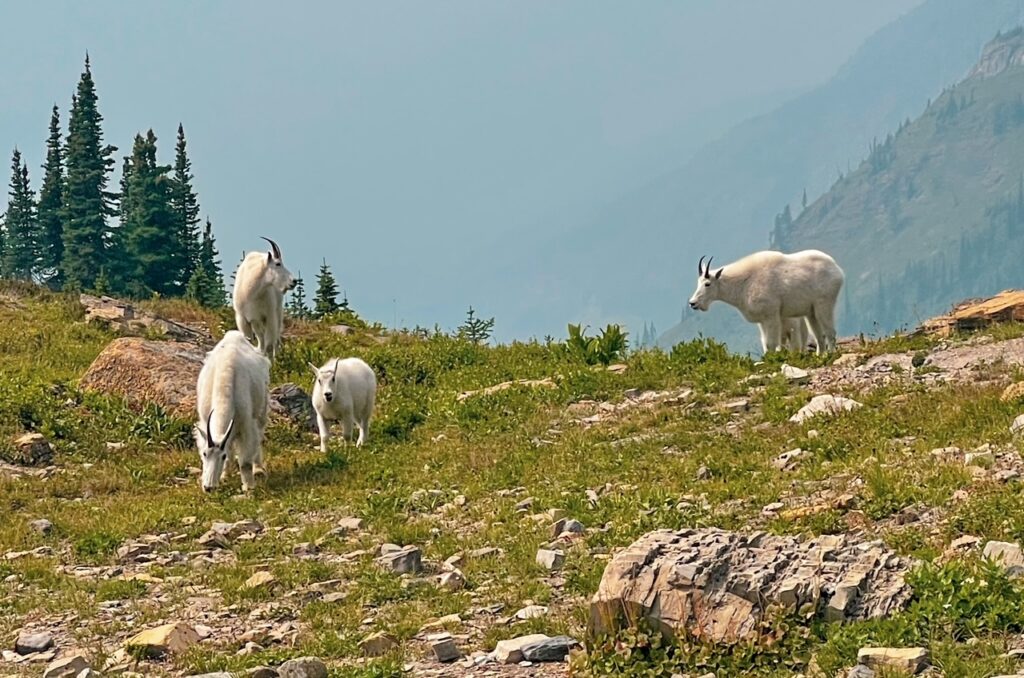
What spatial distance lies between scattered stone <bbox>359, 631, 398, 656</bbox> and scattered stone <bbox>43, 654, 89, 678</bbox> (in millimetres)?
1908

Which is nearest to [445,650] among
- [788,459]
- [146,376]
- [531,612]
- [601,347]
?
[531,612]

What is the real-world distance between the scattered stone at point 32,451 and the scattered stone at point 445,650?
35.8ft

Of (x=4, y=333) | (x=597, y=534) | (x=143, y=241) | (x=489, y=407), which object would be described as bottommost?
(x=597, y=534)

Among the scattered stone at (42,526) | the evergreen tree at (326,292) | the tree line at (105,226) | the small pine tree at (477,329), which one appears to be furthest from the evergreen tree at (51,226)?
the scattered stone at (42,526)

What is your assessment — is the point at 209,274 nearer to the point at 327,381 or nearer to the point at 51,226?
the point at 51,226

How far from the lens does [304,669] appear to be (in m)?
7.64

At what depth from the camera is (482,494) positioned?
1370 cm

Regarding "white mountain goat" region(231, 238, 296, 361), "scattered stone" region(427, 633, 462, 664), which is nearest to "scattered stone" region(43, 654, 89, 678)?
"scattered stone" region(427, 633, 462, 664)

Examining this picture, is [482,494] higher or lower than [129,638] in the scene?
higher

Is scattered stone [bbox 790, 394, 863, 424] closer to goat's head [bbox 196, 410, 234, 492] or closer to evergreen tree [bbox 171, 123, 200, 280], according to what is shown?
goat's head [bbox 196, 410, 234, 492]

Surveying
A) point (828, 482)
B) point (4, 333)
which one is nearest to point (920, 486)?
point (828, 482)

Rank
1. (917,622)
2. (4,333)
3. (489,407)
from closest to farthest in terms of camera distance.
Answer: (917,622), (489,407), (4,333)

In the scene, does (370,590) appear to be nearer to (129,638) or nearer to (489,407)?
(129,638)

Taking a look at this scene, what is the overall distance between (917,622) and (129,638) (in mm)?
5779
